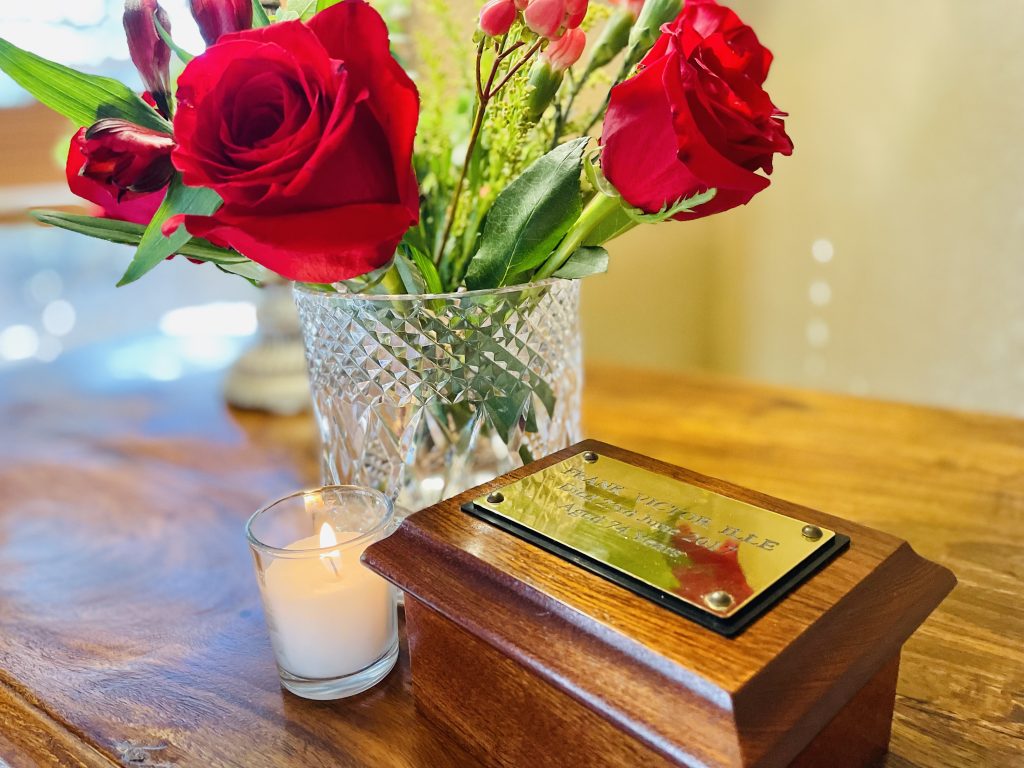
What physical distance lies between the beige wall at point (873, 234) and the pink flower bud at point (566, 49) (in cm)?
105

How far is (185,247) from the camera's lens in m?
0.46

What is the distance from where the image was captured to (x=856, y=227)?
1.43 m

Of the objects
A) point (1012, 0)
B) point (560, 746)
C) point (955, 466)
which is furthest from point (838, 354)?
point (560, 746)

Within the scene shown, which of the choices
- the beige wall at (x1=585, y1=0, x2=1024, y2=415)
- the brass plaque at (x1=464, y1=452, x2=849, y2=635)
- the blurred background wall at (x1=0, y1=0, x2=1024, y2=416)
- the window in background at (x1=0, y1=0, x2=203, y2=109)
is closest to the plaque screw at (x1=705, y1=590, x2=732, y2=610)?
the brass plaque at (x1=464, y1=452, x2=849, y2=635)

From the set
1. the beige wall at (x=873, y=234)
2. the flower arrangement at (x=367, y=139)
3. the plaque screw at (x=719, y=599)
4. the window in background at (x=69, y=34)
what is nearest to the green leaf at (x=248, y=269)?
the flower arrangement at (x=367, y=139)

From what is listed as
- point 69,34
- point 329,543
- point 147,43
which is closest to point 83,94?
point 147,43

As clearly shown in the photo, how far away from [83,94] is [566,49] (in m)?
0.26

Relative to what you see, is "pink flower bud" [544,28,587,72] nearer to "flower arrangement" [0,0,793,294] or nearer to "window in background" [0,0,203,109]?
"flower arrangement" [0,0,793,294]

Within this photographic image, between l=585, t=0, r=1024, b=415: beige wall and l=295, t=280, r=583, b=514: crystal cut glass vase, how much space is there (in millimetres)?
1001

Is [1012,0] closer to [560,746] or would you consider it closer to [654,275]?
[654,275]

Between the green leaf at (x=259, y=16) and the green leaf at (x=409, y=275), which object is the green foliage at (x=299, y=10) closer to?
the green leaf at (x=259, y=16)

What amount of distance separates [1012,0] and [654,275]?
2.38 feet

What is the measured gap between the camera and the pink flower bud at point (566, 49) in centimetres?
44

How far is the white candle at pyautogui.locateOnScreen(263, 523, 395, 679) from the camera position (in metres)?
0.45
